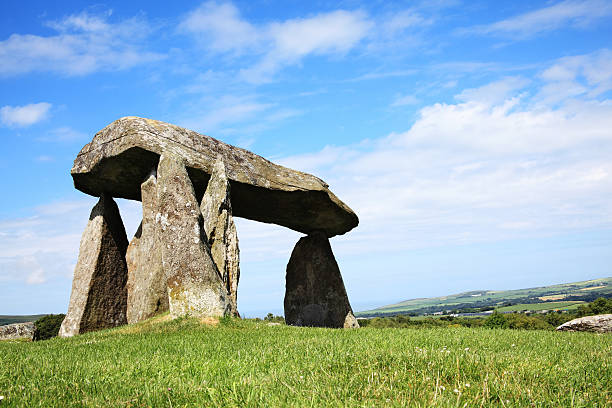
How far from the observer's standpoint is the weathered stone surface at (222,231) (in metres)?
14.0

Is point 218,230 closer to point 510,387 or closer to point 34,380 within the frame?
point 34,380

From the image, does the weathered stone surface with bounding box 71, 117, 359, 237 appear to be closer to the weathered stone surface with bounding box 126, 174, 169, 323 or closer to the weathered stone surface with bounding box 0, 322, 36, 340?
the weathered stone surface with bounding box 126, 174, 169, 323

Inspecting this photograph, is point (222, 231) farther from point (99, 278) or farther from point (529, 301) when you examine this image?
point (529, 301)

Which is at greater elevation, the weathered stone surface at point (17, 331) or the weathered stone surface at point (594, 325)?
the weathered stone surface at point (17, 331)

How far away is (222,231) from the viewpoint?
1430cm

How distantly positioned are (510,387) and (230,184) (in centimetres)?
1251

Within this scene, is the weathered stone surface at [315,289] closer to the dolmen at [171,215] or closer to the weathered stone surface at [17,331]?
the dolmen at [171,215]

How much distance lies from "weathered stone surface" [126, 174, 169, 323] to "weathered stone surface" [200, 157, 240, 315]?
5.40ft

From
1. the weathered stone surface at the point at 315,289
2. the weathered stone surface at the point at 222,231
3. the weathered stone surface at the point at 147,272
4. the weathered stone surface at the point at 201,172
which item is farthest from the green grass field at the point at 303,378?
the weathered stone surface at the point at 315,289

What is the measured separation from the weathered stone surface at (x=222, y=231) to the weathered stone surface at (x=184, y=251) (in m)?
0.87

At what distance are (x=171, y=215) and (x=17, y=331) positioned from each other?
13.7 m

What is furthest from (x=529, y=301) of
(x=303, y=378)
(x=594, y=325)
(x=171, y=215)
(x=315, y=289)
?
(x=303, y=378)

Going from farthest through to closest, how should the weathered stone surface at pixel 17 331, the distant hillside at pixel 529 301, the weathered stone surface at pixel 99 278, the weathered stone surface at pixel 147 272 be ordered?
1. the distant hillside at pixel 529 301
2. the weathered stone surface at pixel 17 331
3. the weathered stone surface at pixel 99 278
4. the weathered stone surface at pixel 147 272

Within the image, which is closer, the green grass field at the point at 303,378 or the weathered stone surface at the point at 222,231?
the green grass field at the point at 303,378
